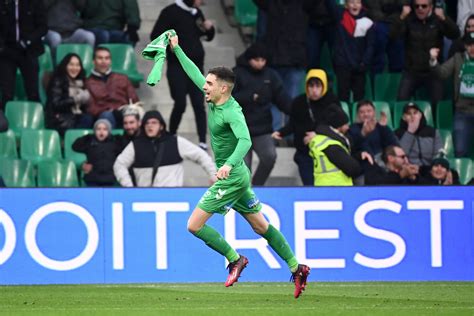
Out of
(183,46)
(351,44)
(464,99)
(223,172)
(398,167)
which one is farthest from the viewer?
Result: (351,44)

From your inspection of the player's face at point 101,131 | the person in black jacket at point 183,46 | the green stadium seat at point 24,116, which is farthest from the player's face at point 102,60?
the player's face at point 101,131

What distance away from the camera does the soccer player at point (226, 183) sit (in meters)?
12.4

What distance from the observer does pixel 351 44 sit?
19.6 metres

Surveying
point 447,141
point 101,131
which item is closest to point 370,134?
point 447,141

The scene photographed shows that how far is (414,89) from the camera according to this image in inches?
784

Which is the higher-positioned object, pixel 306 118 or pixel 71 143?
pixel 306 118

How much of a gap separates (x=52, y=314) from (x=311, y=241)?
4482mm

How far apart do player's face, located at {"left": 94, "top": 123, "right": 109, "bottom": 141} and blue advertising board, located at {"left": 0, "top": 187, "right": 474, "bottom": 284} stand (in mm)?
2373

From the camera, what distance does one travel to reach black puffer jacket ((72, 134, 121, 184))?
57.1 feet

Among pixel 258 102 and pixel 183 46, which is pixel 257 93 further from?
pixel 183 46

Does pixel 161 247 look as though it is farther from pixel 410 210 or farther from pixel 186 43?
pixel 186 43

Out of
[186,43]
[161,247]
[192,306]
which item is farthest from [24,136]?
[192,306]

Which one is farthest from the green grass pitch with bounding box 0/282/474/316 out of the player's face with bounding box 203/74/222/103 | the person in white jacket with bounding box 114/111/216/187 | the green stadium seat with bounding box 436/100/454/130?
the green stadium seat with bounding box 436/100/454/130

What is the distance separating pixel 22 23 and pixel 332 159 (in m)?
5.09
